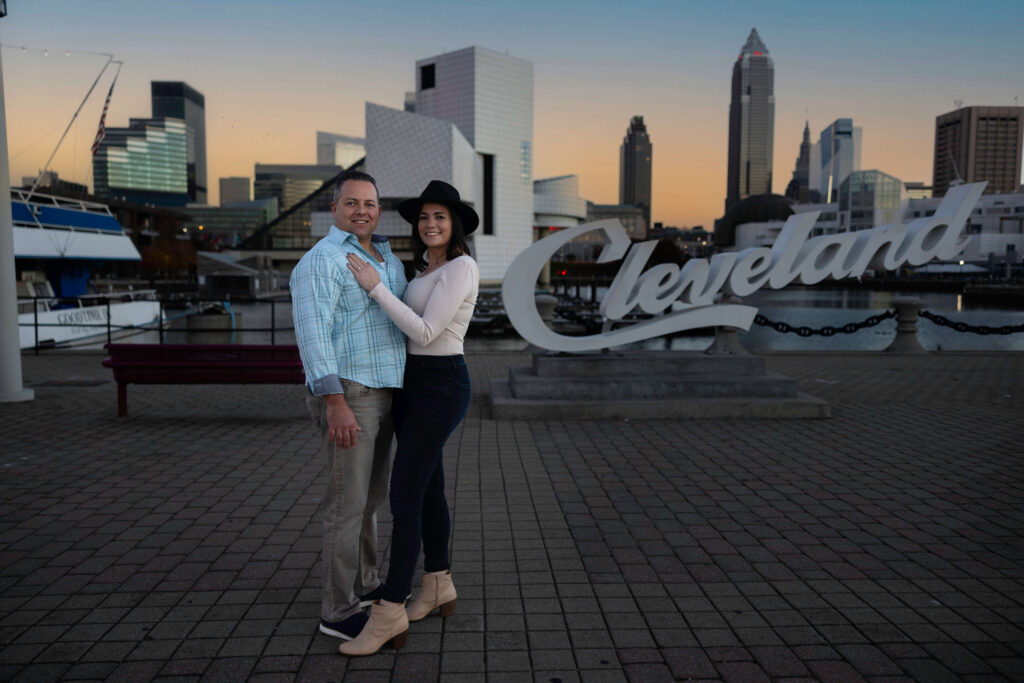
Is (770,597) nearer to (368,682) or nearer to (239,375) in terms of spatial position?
(368,682)

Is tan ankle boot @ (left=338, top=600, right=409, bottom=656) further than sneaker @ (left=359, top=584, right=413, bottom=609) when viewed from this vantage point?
No

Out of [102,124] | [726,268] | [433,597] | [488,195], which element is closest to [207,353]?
[433,597]

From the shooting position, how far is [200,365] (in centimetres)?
733

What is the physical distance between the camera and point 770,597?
3.44 m

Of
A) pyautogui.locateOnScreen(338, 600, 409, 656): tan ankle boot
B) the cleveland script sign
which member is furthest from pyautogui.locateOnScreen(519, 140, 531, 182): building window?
pyautogui.locateOnScreen(338, 600, 409, 656): tan ankle boot

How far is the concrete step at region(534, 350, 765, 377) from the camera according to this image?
8266mm

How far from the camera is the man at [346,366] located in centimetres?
275

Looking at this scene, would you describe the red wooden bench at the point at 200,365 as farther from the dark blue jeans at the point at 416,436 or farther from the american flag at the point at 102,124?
the american flag at the point at 102,124

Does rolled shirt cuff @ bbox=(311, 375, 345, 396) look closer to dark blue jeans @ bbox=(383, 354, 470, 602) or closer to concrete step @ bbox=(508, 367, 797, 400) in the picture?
dark blue jeans @ bbox=(383, 354, 470, 602)

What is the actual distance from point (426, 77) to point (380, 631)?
77987 mm

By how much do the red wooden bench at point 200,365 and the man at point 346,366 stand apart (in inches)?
184

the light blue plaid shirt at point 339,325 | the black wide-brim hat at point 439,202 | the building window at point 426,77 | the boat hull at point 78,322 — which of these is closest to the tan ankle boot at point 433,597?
the light blue plaid shirt at point 339,325

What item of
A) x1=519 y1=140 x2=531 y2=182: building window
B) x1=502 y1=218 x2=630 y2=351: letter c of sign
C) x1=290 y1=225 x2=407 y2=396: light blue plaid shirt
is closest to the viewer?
x1=290 y1=225 x2=407 y2=396: light blue plaid shirt

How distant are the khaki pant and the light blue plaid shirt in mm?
108
